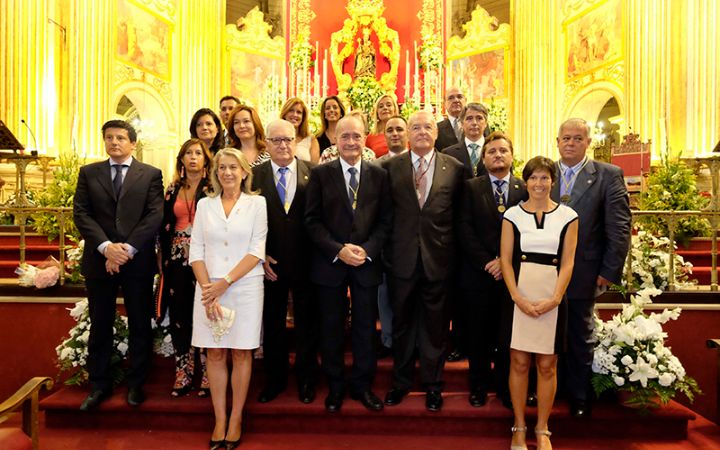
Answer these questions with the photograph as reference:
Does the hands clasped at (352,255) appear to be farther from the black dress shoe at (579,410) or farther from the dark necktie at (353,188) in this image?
the black dress shoe at (579,410)

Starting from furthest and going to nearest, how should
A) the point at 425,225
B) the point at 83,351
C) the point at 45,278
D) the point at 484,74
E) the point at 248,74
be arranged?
the point at 248,74
the point at 484,74
the point at 45,278
the point at 83,351
the point at 425,225

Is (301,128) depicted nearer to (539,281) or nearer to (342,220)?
(342,220)

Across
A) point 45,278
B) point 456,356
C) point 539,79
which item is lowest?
point 456,356

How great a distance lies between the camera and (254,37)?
1534 cm

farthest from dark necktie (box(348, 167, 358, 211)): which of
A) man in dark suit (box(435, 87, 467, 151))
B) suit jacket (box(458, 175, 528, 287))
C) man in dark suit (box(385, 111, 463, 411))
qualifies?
man in dark suit (box(435, 87, 467, 151))

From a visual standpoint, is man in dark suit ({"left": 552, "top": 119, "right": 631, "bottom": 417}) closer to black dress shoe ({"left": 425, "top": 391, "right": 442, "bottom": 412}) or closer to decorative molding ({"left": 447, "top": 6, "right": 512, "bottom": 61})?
black dress shoe ({"left": 425, "top": 391, "right": 442, "bottom": 412})

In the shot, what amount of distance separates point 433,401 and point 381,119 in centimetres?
237

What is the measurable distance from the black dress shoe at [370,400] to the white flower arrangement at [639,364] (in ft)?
4.48

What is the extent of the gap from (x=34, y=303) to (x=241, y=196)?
101 inches

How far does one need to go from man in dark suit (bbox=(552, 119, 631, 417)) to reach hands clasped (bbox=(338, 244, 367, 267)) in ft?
4.18

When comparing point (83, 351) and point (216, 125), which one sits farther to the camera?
point (216, 125)

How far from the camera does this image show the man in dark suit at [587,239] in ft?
10.8

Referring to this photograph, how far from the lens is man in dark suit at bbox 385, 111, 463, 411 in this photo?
336cm

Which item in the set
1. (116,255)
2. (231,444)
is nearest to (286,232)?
(116,255)
